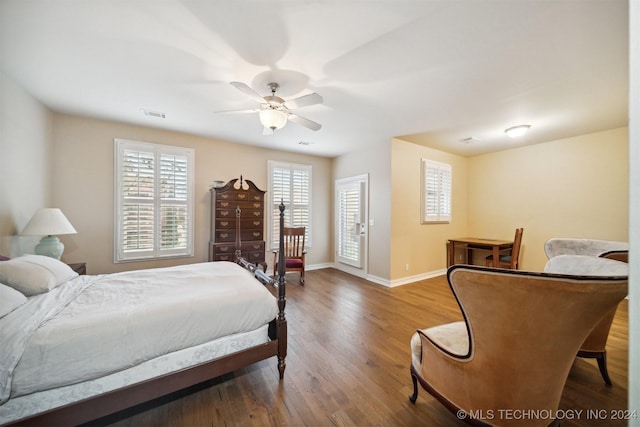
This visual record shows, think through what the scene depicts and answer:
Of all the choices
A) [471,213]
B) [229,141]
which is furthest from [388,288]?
[229,141]

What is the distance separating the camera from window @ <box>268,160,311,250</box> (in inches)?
189

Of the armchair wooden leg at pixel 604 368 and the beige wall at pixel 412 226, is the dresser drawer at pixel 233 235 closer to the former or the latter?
the beige wall at pixel 412 226

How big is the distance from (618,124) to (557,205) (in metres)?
1.43

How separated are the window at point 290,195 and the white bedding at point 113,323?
2.72 metres

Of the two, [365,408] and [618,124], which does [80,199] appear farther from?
[618,124]

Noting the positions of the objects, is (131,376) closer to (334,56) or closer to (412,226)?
(334,56)

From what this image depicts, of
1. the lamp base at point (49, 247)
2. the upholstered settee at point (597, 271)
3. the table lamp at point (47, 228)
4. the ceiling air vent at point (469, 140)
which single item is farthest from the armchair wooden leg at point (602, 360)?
the lamp base at point (49, 247)

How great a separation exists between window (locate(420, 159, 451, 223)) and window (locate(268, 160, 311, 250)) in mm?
2476

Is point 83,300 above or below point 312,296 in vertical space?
above

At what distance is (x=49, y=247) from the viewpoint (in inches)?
102

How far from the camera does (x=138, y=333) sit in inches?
55.0

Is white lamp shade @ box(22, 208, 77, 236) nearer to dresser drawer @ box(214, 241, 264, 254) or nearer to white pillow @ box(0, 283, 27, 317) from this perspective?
white pillow @ box(0, 283, 27, 317)

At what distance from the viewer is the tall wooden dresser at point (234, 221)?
3857mm

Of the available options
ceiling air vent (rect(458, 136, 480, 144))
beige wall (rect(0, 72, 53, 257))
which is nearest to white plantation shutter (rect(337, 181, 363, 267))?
ceiling air vent (rect(458, 136, 480, 144))
